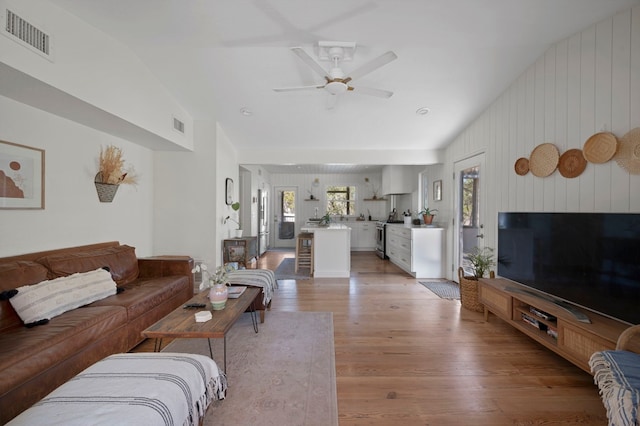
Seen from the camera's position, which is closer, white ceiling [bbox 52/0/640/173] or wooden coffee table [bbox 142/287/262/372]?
wooden coffee table [bbox 142/287/262/372]

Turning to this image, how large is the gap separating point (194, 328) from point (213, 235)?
2.52 meters

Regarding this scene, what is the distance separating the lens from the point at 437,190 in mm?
5352

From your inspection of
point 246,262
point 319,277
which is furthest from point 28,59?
point 319,277

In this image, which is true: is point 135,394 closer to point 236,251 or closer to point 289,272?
point 236,251

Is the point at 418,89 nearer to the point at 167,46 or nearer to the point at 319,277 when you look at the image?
the point at 167,46

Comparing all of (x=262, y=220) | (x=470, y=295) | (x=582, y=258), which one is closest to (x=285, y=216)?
(x=262, y=220)

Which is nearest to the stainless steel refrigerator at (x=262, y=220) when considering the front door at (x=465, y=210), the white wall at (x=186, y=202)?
the white wall at (x=186, y=202)

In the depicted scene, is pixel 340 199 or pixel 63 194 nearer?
pixel 63 194

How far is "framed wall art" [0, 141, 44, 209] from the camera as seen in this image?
2.27 meters

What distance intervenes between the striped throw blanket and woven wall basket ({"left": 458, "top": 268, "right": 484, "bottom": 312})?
1.94 metres

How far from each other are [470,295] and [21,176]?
493 cm

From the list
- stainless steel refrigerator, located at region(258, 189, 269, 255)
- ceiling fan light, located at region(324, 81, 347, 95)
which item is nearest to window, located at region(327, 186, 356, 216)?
stainless steel refrigerator, located at region(258, 189, 269, 255)

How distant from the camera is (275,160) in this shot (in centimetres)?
517

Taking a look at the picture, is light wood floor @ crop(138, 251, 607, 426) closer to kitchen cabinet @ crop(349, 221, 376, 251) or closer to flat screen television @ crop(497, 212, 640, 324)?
flat screen television @ crop(497, 212, 640, 324)
